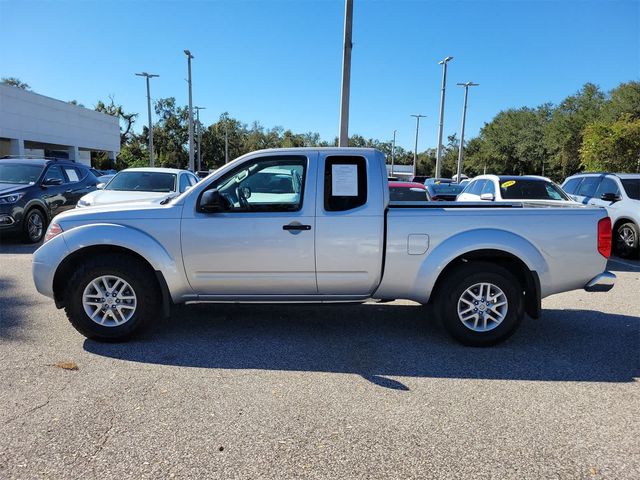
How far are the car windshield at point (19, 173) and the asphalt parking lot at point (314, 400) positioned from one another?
6068 millimetres

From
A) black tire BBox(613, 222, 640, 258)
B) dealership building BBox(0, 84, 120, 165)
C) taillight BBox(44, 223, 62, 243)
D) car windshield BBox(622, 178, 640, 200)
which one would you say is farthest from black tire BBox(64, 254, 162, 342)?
dealership building BBox(0, 84, 120, 165)

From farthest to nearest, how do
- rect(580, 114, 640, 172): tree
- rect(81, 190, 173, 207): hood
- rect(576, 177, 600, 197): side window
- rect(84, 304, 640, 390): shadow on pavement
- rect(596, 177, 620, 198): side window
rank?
rect(580, 114, 640, 172): tree, rect(576, 177, 600, 197): side window, rect(596, 177, 620, 198): side window, rect(81, 190, 173, 207): hood, rect(84, 304, 640, 390): shadow on pavement

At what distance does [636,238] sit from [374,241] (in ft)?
25.2

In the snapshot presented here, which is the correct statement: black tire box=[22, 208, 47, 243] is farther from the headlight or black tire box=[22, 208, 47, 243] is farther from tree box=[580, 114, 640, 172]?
tree box=[580, 114, 640, 172]

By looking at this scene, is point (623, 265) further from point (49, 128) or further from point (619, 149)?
point (49, 128)

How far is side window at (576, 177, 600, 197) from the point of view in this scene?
10859mm

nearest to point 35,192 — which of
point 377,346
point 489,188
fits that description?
point 377,346

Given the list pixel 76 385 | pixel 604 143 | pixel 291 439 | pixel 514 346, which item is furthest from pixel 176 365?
pixel 604 143

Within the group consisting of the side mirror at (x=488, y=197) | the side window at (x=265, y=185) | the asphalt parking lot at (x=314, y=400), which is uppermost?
the side window at (x=265, y=185)

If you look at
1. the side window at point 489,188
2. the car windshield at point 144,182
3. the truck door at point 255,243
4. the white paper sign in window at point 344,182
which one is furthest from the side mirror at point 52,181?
the side window at point 489,188

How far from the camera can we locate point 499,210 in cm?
448

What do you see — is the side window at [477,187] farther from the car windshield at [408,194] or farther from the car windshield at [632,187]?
the car windshield at [632,187]

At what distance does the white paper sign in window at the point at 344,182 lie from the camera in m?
4.52

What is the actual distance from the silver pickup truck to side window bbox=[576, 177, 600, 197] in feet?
24.1
